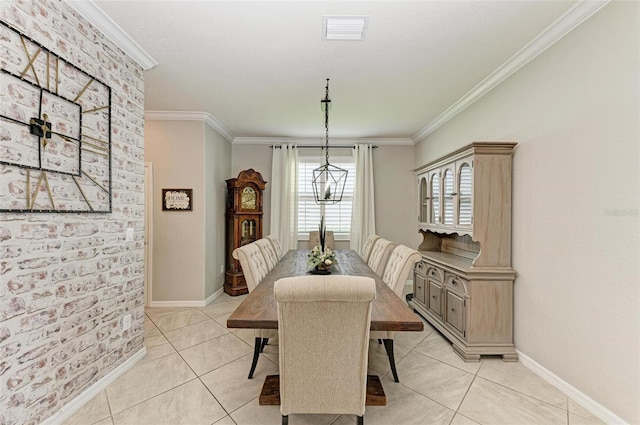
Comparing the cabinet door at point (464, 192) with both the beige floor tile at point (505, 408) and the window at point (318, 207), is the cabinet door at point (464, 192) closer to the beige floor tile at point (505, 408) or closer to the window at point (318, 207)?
the beige floor tile at point (505, 408)

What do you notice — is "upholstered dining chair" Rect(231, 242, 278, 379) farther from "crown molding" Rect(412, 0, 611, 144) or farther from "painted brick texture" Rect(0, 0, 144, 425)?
"crown molding" Rect(412, 0, 611, 144)

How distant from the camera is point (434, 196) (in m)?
3.51

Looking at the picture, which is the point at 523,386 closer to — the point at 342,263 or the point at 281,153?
the point at 342,263

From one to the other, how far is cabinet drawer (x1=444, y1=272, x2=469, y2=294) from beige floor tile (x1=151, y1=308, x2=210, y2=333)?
9.40ft

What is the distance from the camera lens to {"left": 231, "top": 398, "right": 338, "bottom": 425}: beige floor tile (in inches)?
69.6

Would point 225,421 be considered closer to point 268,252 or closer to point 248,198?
point 268,252

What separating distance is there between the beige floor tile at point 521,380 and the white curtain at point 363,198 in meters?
2.77

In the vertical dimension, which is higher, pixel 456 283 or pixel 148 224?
pixel 148 224

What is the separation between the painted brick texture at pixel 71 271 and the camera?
4.96 feet

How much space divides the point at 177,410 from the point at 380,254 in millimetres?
2170

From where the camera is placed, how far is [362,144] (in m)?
5.09

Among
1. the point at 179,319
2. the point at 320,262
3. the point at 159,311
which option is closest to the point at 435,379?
the point at 320,262

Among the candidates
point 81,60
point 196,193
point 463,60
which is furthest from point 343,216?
point 81,60

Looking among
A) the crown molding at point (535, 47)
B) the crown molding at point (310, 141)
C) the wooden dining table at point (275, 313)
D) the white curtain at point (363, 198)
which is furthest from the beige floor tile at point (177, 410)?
the crown molding at point (310, 141)
